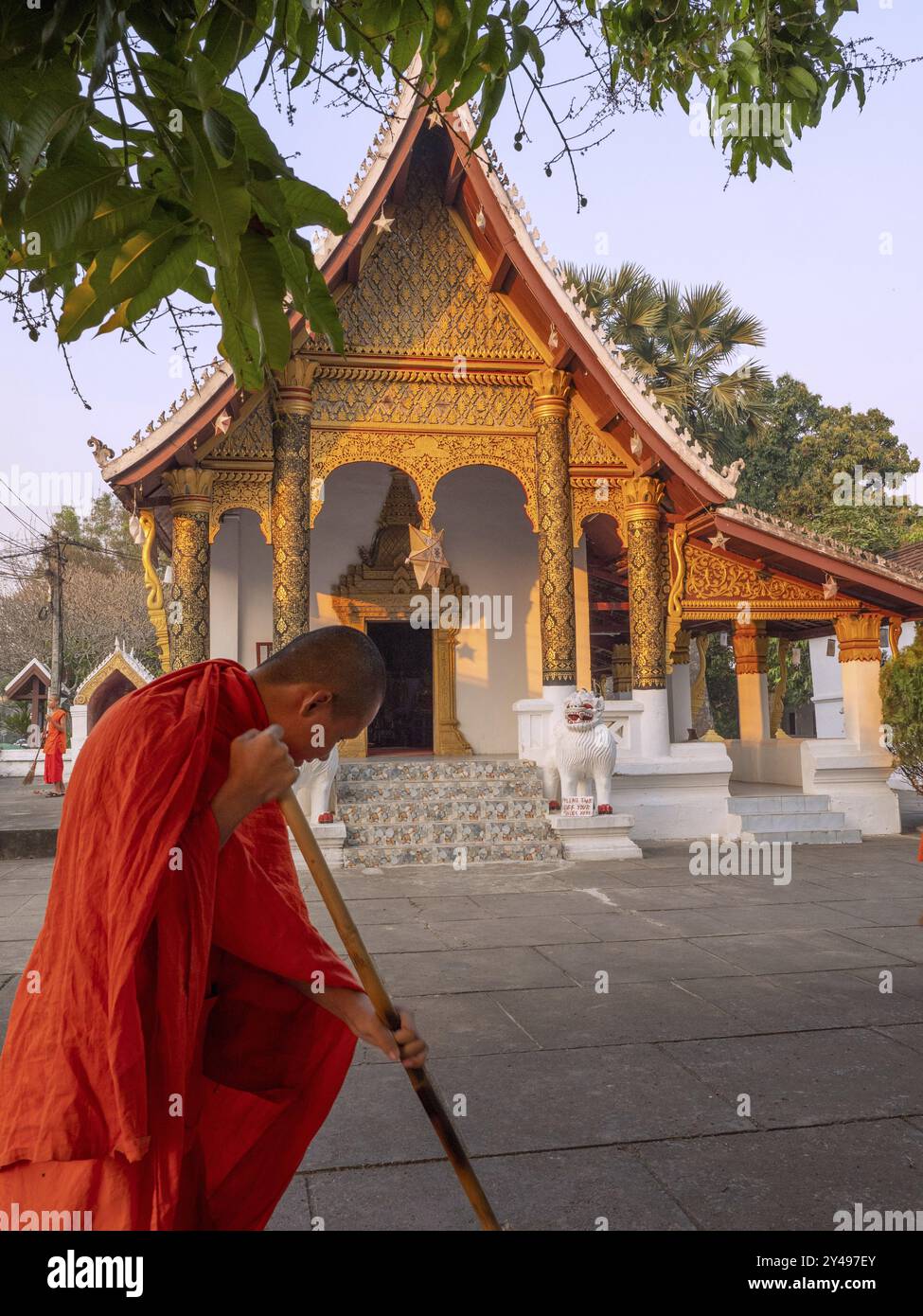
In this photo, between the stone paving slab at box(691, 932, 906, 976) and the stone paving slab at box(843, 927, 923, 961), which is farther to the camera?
the stone paving slab at box(843, 927, 923, 961)

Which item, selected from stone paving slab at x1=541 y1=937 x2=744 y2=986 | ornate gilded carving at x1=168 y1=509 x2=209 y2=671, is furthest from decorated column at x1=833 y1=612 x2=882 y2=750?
ornate gilded carving at x1=168 y1=509 x2=209 y2=671

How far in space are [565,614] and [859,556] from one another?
3688mm

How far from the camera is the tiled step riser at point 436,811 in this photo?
9930 millimetres

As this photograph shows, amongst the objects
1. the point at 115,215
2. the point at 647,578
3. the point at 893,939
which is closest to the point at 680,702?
the point at 647,578

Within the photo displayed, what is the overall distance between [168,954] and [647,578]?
10.1 meters

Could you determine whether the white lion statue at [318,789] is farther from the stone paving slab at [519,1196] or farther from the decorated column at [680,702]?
the decorated column at [680,702]

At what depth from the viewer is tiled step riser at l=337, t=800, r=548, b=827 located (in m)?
9.93

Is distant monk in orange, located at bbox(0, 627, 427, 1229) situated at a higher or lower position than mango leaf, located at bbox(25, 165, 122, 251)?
lower

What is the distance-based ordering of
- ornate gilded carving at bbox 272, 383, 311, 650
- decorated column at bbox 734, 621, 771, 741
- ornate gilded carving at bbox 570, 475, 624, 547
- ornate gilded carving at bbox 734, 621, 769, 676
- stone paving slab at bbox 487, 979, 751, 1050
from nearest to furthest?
stone paving slab at bbox 487, 979, 751, 1050 < ornate gilded carving at bbox 272, 383, 311, 650 < ornate gilded carving at bbox 570, 475, 624, 547 < ornate gilded carving at bbox 734, 621, 769, 676 < decorated column at bbox 734, 621, 771, 741

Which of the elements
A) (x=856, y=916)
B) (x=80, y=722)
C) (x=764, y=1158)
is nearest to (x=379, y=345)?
(x=856, y=916)

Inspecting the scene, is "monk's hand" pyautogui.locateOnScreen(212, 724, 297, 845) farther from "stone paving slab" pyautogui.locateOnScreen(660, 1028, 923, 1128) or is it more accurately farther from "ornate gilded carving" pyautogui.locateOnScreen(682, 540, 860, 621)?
"ornate gilded carving" pyautogui.locateOnScreen(682, 540, 860, 621)

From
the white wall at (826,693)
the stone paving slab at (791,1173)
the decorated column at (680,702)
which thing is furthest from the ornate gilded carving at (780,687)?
the white wall at (826,693)

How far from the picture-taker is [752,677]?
1392cm

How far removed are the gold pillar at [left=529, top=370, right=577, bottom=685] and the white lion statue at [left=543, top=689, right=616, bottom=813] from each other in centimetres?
75
